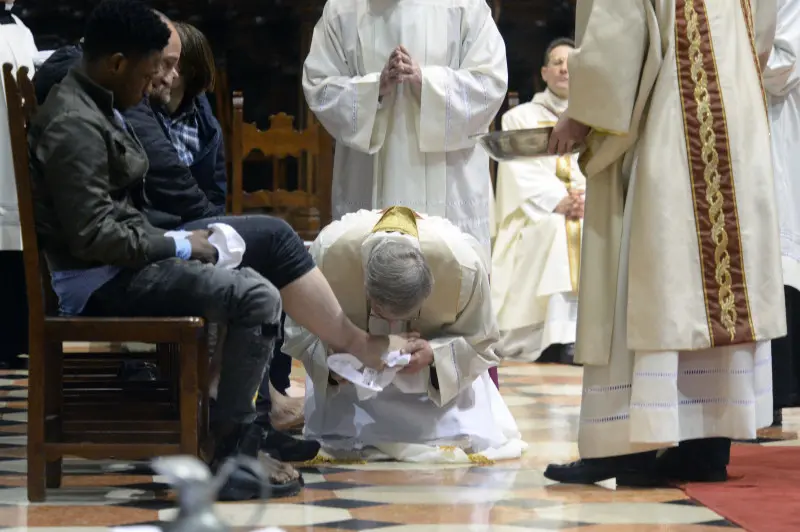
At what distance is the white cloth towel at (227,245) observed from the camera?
3889 millimetres

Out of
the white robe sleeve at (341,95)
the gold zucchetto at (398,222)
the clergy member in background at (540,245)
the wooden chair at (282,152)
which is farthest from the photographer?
the clergy member in background at (540,245)

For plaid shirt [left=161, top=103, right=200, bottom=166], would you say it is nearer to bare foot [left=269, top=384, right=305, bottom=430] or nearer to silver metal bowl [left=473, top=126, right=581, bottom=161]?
bare foot [left=269, top=384, right=305, bottom=430]

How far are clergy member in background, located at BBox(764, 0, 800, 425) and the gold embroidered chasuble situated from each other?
4.65 ft

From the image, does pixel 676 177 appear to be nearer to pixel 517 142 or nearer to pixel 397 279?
pixel 517 142

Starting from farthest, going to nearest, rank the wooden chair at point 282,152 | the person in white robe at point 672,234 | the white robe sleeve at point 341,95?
the wooden chair at point 282,152
the white robe sleeve at point 341,95
the person in white robe at point 672,234

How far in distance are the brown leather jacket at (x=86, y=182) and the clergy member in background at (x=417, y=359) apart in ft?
3.16

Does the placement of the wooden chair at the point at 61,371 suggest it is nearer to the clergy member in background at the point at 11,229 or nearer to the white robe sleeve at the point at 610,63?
the white robe sleeve at the point at 610,63

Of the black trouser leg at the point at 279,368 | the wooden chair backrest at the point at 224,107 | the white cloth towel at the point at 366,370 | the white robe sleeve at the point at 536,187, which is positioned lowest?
the black trouser leg at the point at 279,368

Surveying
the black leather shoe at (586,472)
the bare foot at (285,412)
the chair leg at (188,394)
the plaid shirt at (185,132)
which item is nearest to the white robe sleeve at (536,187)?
the bare foot at (285,412)

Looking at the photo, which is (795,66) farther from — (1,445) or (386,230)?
(1,445)

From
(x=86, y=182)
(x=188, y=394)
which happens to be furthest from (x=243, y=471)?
(x=86, y=182)

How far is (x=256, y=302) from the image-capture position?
375cm

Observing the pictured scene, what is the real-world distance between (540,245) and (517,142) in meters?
5.03

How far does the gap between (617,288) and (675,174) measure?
373mm
